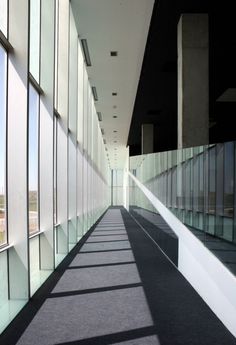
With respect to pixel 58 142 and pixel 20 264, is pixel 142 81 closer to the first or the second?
pixel 58 142

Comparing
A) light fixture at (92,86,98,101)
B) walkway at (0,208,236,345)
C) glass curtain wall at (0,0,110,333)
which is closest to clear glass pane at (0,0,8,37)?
glass curtain wall at (0,0,110,333)

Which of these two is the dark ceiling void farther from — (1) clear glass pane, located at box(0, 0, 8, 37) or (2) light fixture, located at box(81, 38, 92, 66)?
(1) clear glass pane, located at box(0, 0, 8, 37)

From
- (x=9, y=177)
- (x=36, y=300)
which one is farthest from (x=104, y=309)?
(x=9, y=177)

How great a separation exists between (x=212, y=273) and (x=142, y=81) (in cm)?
958

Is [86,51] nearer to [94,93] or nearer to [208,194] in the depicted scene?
[94,93]

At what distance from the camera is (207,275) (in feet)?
17.6

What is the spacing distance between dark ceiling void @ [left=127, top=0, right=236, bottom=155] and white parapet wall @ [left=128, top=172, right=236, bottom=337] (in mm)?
3929

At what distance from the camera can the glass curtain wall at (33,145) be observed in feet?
16.9

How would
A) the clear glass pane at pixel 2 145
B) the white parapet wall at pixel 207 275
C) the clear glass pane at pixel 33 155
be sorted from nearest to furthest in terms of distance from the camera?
the white parapet wall at pixel 207 275 < the clear glass pane at pixel 2 145 < the clear glass pane at pixel 33 155

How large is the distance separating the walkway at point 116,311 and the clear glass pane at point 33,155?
1.02 m

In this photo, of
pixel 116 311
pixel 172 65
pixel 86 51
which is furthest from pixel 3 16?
pixel 86 51

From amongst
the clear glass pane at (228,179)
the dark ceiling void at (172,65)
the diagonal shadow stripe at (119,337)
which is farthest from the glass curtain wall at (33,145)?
the clear glass pane at (228,179)

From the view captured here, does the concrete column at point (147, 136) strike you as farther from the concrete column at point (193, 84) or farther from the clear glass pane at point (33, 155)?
the clear glass pane at point (33, 155)

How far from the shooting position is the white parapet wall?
430 cm
